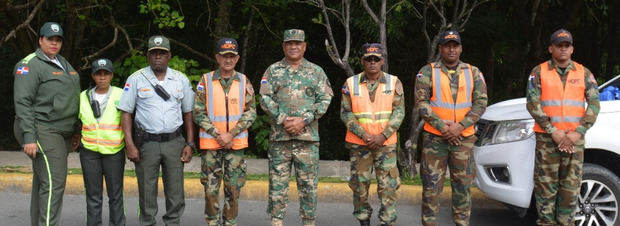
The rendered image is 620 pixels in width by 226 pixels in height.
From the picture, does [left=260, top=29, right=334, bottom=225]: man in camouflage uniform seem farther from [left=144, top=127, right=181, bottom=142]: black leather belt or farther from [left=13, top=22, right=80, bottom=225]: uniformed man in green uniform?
[left=13, top=22, right=80, bottom=225]: uniformed man in green uniform

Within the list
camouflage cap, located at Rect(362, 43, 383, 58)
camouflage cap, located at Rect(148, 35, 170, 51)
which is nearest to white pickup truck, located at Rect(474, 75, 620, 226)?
camouflage cap, located at Rect(362, 43, 383, 58)

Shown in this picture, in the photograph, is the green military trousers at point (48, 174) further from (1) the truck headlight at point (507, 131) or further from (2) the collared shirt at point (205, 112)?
(1) the truck headlight at point (507, 131)

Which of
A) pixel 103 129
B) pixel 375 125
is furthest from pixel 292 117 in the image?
pixel 103 129

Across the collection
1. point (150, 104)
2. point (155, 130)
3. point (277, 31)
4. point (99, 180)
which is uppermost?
point (277, 31)

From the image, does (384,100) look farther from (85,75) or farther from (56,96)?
(85,75)

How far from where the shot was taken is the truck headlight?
219 inches

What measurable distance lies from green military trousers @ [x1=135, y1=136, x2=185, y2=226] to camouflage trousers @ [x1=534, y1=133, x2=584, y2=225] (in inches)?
118

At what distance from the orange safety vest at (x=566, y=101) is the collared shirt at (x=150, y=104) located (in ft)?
9.92

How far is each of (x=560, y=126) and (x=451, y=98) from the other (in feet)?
3.00

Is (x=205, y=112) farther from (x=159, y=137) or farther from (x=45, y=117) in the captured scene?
(x=45, y=117)

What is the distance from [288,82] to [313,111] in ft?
1.08

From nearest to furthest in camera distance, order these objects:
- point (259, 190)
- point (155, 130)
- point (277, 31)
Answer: point (155, 130) < point (259, 190) < point (277, 31)

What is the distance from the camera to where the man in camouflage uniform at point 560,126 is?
5.23 metres

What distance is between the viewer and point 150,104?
522cm
